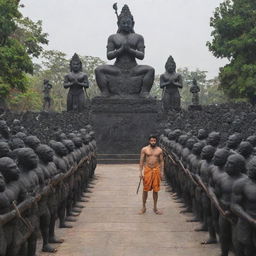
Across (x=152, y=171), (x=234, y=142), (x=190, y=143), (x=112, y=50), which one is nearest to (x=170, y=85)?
(x=112, y=50)

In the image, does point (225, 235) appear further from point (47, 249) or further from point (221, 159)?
point (47, 249)

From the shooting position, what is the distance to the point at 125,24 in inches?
860

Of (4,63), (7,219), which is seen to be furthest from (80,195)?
(4,63)

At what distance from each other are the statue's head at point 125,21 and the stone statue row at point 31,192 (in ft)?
42.1

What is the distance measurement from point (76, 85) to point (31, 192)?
1818cm

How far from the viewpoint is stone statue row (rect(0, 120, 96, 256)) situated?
217 inches

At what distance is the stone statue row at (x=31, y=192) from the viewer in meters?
5.51

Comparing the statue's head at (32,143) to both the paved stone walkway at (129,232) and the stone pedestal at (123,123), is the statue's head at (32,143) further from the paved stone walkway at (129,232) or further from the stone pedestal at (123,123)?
the stone pedestal at (123,123)

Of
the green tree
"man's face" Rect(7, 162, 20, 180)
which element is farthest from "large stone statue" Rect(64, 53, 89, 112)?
"man's face" Rect(7, 162, 20, 180)

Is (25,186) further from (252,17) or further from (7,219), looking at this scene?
(252,17)

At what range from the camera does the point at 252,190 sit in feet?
18.2

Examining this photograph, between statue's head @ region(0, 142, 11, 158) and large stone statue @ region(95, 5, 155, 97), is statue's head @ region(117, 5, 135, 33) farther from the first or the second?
Result: statue's head @ region(0, 142, 11, 158)

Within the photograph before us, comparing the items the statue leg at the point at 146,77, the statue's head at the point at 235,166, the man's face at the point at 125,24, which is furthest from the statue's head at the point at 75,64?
the statue's head at the point at 235,166

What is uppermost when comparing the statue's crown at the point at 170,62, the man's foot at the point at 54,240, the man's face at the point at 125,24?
the man's face at the point at 125,24
